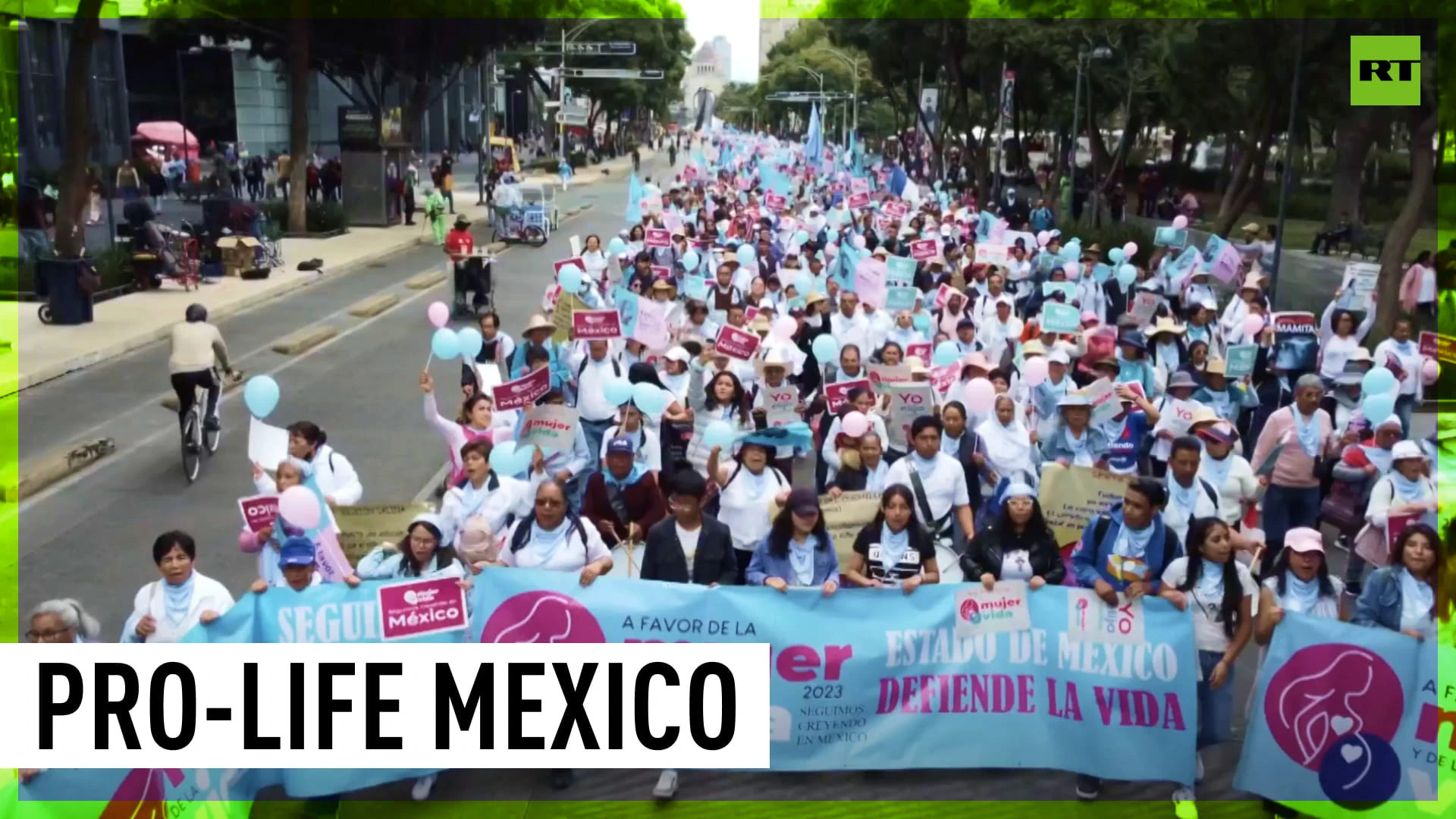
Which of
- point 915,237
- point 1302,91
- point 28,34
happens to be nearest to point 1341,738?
point 915,237

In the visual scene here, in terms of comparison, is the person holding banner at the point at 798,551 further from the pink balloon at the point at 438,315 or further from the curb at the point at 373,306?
the curb at the point at 373,306

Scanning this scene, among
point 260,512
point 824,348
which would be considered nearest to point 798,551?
point 260,512

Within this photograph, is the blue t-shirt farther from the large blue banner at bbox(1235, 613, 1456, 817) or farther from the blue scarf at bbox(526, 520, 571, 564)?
the blue scarf at bbox(526, 520, 571, 564)

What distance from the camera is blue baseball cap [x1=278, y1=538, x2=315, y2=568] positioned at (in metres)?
5.75

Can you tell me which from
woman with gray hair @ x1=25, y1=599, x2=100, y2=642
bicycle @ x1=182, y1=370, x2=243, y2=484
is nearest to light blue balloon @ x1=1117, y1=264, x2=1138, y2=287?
bicycle @ x1=182, y1=370, x2=243, y2=484

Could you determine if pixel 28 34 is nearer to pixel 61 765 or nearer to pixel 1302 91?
pixel 1302 91

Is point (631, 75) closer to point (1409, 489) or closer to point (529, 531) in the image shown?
point (1409, 489)

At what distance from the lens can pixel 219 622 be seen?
220 inches

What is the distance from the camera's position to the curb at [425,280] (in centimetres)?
2514

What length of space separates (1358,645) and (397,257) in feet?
88.8

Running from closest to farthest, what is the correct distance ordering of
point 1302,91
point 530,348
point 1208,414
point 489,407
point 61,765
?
point 61,765 < point 1208,414 < point 489,407 < point 530,348 < point 1302,91

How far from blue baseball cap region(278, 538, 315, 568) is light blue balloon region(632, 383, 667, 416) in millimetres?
2294

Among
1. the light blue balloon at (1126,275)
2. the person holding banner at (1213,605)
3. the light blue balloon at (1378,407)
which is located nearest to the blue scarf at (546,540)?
the person holding banner at (1213,605)

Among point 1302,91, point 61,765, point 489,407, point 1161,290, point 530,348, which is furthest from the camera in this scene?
point 1302,91
